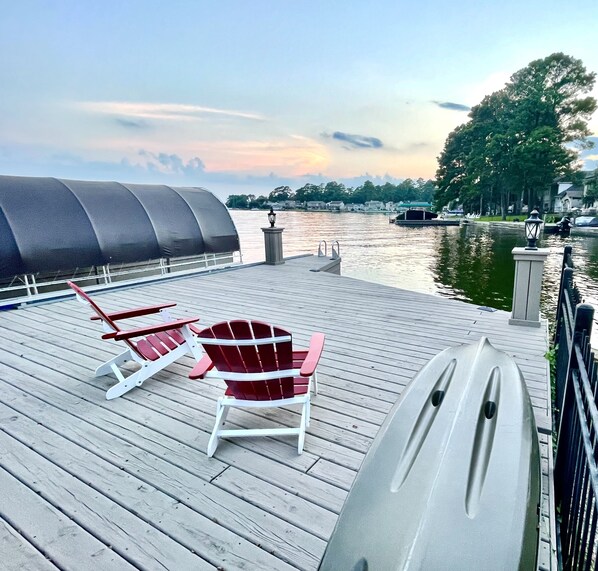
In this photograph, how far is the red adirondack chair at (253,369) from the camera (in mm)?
1996

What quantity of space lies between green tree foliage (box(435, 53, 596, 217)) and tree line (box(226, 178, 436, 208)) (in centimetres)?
4463

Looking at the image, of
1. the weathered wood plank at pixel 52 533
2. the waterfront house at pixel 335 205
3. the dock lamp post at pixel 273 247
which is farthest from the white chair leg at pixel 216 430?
the waterfront house at pixel 335 205

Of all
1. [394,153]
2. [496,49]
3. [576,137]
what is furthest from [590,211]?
[496,49]

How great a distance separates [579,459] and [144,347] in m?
2.87

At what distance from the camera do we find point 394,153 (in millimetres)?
37781

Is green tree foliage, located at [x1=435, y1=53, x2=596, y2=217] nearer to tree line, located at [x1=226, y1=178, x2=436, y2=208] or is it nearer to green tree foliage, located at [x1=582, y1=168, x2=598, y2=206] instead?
green tree foliage, located at [x1=582, y1=168, x2=598, y2=206]

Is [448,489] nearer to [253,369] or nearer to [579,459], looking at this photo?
[579,459]

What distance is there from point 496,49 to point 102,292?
14712mm

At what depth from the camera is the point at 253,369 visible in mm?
2105

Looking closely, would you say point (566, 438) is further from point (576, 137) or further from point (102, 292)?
point (576, 137)

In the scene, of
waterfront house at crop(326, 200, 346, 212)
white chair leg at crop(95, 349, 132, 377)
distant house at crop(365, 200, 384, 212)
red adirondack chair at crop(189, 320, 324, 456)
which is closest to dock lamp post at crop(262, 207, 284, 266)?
white chair leg at crop(95, 349, 132, 377)

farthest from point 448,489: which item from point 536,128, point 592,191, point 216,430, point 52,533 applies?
point 592,191

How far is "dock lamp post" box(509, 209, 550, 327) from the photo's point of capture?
3957 mm

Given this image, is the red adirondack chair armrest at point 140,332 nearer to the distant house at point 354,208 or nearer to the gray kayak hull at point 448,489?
the gray kayak hull at point 448,489
